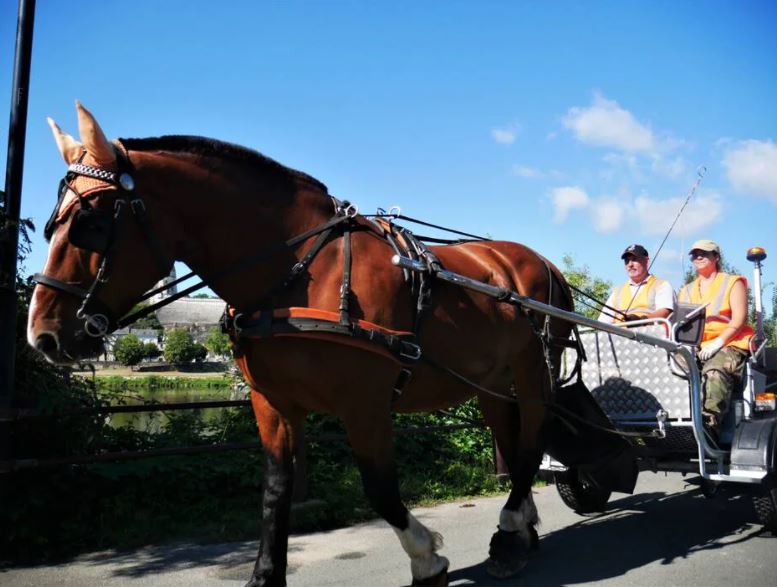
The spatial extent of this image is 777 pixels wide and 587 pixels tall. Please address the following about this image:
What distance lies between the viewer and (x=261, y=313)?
317 cm

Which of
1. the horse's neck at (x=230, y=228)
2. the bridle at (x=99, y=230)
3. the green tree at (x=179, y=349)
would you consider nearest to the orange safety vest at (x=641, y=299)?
the horse's neck at (x=230, y=228)

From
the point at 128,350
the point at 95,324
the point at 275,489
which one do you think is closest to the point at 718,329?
the point at 275,489


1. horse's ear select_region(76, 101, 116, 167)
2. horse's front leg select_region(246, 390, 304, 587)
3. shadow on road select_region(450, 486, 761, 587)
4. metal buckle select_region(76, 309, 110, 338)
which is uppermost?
horse's ear select_region(76, 101, 116, 167)

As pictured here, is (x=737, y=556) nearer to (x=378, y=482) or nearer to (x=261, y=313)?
(x=378, y=482)

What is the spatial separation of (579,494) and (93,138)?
4.83 m

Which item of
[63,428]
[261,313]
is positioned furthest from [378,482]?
[63,428]

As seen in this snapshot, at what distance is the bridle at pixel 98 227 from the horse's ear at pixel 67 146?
65 millimetres

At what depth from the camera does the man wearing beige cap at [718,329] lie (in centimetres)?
498

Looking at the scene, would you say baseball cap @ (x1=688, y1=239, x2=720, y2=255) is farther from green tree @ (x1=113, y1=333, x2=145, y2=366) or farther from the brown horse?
green tree @ (x1=113, y1=333, x2=145, y2=366)

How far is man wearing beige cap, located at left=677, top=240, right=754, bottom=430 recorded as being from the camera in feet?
16.3

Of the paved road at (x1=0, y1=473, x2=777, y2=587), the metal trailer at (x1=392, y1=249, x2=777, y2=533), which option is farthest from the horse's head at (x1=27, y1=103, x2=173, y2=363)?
the metal trailer at (x1=392, y1=249, x2=777, y2=533)

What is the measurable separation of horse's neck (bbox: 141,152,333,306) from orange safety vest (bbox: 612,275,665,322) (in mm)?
3498

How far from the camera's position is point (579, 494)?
579 cm

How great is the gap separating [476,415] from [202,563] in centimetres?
441
